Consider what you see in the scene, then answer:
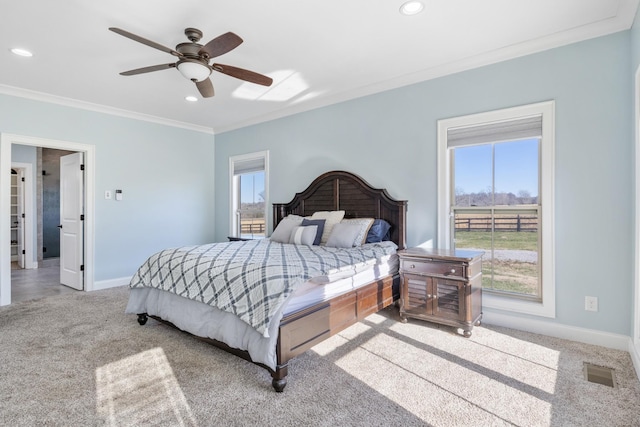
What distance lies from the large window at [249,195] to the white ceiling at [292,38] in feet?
4.92

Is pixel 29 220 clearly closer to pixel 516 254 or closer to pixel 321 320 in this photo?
pixel 321 320

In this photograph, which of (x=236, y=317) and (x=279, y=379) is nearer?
(x=279, y=379)

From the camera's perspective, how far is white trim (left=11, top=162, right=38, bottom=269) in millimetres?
6598

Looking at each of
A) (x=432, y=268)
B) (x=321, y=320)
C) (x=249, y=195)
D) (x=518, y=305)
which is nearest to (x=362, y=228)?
(x=432, y=268)

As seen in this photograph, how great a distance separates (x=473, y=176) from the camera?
3.50m

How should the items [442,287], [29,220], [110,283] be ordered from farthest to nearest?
[29,220]
[110,283]
[442,287]

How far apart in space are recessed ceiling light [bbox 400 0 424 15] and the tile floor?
5.43 meters

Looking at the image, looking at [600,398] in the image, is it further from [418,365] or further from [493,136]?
[493,136]

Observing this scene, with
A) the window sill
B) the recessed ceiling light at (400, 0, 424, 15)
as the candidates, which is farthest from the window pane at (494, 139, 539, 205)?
the recessed ceiling light at (400, 0, 424, 15)

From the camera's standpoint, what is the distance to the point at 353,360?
2.50m

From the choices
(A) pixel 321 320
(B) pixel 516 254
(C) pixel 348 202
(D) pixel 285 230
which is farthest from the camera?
(C) pixel 348 202

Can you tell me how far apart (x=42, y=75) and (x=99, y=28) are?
5.18 feet

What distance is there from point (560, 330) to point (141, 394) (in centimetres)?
331

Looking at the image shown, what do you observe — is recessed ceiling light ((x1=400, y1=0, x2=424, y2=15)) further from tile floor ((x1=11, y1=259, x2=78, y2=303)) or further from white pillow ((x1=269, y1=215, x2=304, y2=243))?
tile floor ((x1=11, y1=259, x2=78, y2=303))
